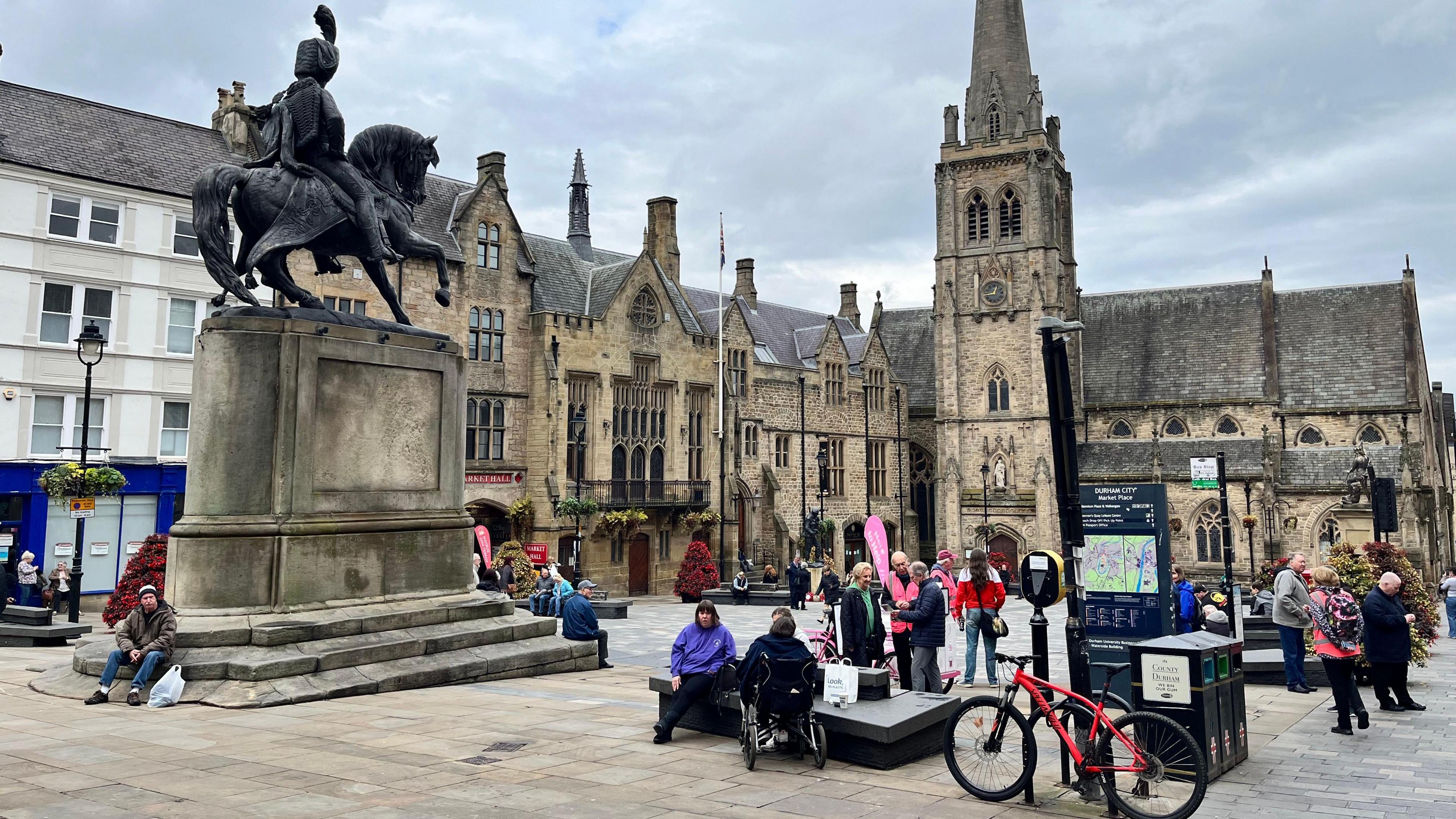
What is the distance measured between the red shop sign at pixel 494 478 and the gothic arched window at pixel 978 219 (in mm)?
32175

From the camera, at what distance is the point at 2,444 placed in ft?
86.0

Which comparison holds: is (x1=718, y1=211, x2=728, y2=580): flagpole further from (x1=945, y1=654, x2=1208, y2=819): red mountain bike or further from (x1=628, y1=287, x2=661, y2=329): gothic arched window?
(x1=945, y1=654, x2=1208, y2=819): red mountain bike

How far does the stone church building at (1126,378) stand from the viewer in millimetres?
50281

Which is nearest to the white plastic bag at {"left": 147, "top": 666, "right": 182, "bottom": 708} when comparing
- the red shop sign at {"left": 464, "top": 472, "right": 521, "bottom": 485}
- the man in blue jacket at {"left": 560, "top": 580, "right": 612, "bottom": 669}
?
the man in blue jacket at {"left": 560, "top": 580, "right": 612, "bottom": 669}

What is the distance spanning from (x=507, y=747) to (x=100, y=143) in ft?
92.2

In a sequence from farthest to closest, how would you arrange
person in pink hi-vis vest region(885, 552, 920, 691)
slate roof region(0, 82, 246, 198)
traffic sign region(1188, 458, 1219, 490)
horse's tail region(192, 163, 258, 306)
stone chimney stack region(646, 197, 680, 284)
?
stone chimney stack region(646, 197, 680, 284) → slate roof region(0, 82, 246, 198) → traffic sign region(1188, 458, 1219, 490) → horse's tail region(192, 163, 258, 306) → person in pink hi-vis vest region(885, 552, 920, 691)

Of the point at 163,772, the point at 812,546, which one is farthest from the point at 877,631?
the point at 812,546

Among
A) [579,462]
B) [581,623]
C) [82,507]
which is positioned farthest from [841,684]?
[579,462]

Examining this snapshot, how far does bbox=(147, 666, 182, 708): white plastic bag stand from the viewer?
10742mm

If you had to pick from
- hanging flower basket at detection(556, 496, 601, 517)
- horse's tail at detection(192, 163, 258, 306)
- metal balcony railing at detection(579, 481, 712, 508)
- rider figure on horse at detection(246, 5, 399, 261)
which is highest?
rider figure on horse at detection(246, 5, 399, 261)

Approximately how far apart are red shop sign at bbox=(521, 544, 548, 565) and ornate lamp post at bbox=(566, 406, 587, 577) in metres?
6.38

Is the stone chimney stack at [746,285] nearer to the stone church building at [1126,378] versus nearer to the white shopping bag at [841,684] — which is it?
the stone church building at [1126,378]

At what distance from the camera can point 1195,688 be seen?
8.03 metres

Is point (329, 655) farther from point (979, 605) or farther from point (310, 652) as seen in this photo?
point (979, 605)
